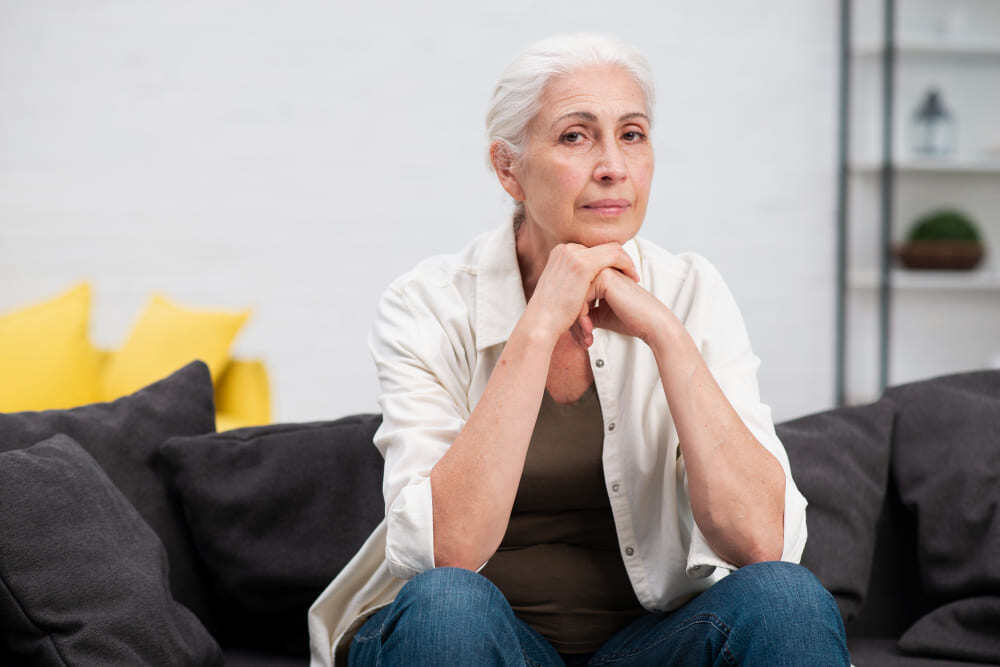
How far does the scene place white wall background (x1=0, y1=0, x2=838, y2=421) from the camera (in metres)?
3.72

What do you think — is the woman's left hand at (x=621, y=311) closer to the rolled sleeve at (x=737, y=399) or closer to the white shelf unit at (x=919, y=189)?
the rolled sleeve at (x=737, y=399)

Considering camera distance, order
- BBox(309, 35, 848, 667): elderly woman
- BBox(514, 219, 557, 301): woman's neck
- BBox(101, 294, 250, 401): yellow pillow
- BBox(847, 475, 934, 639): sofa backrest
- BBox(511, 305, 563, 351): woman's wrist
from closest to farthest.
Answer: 1. BBox(309, 35, 848, 667): elderly woman
2. BBox(511, 305, 563, 351): woman's wrist
3. BBox(514, 219, 557, 301): woman's neck
4. BBox(847, 475, 934, 639): sofa backrest
5. BBox(101, 294, 250, 401): yellow pillow

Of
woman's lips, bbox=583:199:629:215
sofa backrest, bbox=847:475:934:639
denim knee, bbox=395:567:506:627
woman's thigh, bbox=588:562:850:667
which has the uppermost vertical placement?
woman's lips, bbox=583:199:629:215

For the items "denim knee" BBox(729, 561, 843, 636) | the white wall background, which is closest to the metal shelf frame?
the white wall background

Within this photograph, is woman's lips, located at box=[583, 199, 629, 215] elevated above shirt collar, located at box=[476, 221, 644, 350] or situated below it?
above

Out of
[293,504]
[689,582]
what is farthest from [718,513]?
[293,504]

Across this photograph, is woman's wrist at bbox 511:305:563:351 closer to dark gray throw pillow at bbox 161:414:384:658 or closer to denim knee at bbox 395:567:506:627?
denim knee at bbox 395:567:506:627

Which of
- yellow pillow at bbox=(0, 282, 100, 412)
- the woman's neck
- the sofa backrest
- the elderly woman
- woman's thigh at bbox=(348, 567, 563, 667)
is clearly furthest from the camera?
yellow pillow at bbox=(0, 282, 100, 412)

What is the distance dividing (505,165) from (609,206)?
193mm

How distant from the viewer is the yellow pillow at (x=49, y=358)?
2.65 metres

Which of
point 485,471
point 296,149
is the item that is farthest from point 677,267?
point 296,149

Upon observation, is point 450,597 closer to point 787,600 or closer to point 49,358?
point 787,600

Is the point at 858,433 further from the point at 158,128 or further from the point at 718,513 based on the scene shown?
the point at 158,128

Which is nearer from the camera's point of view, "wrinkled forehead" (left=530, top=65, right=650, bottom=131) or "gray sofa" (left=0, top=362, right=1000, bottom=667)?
"wrinkled forehead" (left=530, top=65, right=650, bottom=131)
